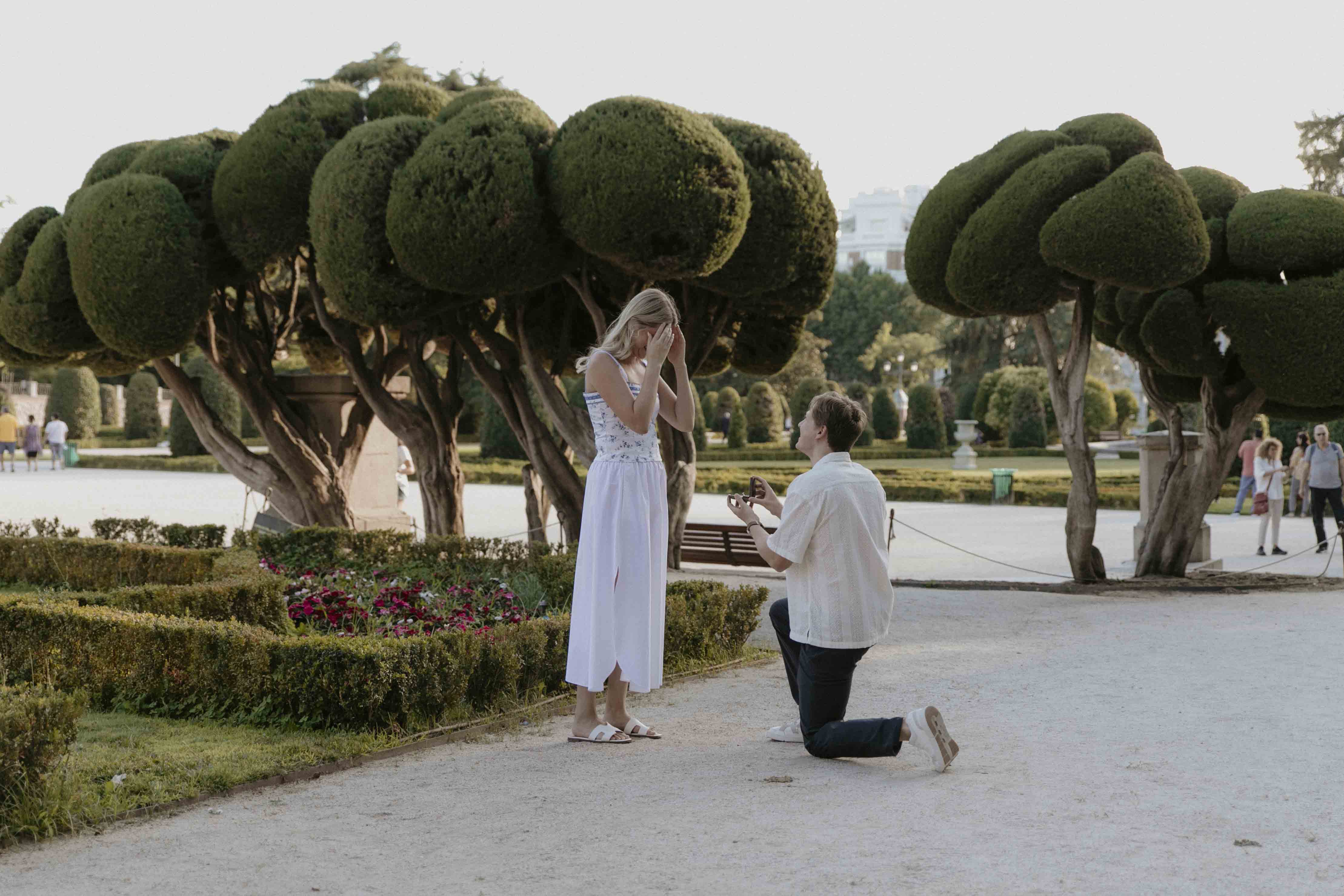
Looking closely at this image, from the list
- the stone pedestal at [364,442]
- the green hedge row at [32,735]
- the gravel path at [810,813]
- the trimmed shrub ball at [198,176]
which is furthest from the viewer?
the stone pedestal at [364,442]

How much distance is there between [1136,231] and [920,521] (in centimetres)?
973

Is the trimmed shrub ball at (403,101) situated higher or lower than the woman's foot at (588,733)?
higher

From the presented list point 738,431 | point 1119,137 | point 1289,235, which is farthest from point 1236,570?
point 738,431

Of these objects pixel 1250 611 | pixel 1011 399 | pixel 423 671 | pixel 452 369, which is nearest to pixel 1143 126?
pixel 1250 611

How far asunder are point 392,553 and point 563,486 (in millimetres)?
2354

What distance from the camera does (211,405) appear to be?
30.2 m

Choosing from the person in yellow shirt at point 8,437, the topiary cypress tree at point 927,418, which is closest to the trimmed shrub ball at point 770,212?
the person in yellow shirt at point 8,437

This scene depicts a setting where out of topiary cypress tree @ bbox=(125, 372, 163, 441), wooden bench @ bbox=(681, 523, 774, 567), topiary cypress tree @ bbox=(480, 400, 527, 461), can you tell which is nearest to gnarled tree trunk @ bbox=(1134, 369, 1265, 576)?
wooden bench @ bbox=(681, 523, 774, 567)

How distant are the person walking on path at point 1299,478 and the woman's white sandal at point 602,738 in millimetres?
12489

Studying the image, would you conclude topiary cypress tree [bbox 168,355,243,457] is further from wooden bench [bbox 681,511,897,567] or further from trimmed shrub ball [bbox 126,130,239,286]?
wooden bench [bbox 681,511,897,567]

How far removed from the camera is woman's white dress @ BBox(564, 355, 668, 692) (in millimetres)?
4988

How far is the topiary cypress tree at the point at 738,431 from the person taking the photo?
36.8 metres

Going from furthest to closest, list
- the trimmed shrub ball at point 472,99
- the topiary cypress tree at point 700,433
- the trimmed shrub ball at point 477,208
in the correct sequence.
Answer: the topiary cypress tree at point 700,433, the trimmed shrub ball at point 472,99, the trimmed shrub ball at point 477,208

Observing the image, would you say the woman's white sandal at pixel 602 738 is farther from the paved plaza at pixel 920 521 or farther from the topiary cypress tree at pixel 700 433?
the topiary cypress tree at pixel 700 433
